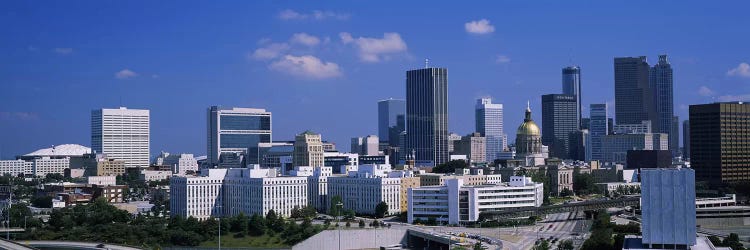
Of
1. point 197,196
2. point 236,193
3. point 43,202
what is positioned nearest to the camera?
point 197,196

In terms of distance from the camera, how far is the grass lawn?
64.8 metres

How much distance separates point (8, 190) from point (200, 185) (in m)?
36.3

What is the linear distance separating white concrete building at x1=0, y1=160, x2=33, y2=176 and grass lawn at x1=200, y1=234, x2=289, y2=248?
85796 millimetres

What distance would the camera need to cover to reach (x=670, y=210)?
1811 inches

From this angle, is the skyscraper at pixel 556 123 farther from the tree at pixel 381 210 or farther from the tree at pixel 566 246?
the tree at pixel 566 246

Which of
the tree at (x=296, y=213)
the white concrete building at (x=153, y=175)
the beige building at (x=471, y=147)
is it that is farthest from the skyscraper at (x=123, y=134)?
the tree at (x=296, y=213)

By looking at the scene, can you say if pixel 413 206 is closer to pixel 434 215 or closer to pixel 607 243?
pixel 434 215

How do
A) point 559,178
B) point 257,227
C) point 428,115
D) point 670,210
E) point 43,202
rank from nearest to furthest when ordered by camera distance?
point 670,210, point 257,227, point 43,202, point 559,178, point 428,115

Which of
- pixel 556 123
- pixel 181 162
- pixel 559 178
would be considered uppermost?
pixel 556 123

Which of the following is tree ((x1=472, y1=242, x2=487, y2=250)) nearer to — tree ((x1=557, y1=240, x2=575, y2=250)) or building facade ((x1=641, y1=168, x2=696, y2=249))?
tree ((x1=557, y1=240, x2=575, y2=250))

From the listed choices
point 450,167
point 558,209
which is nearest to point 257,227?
point 558,209

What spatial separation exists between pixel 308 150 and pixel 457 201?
3580 centimetres

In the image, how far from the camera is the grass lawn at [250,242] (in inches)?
2549

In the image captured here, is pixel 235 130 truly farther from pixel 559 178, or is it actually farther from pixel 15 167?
pixel 559 178
